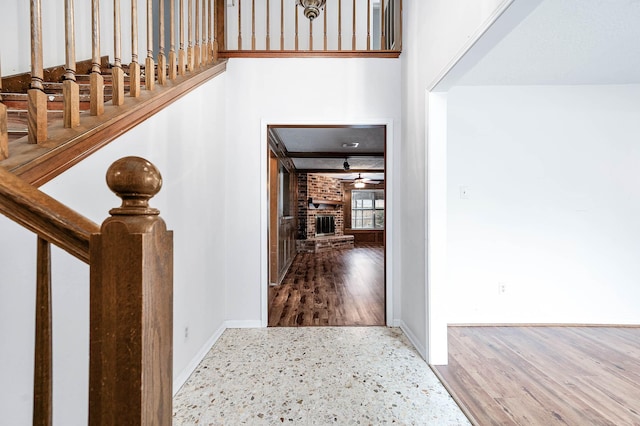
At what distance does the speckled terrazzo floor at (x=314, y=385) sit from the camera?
5.07 ft

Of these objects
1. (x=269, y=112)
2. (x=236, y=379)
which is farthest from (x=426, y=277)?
(x=269, y=112)

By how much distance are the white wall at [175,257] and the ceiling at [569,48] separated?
74.6 inches

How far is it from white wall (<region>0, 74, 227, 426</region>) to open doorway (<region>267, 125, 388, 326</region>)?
618 mm

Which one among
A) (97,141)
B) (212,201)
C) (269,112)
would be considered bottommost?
(212,201)

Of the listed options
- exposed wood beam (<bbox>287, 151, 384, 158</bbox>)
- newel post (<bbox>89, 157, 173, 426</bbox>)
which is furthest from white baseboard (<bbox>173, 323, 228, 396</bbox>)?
exposed wood beam (<bbox>287, 151, 384, 158</bbox>)

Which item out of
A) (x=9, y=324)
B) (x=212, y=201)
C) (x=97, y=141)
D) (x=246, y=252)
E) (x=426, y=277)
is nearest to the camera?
(x=9, y=324)

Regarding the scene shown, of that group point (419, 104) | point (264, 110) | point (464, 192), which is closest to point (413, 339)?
point (464, 192)

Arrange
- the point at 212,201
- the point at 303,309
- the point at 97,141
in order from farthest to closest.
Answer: the point at 303,309 < the point at 212,201 < the point at 97,141

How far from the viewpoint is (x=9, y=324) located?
879 mm

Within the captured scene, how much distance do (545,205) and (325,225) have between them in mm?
6491

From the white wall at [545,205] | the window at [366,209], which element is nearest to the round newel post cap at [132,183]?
the white wall at [545,205]

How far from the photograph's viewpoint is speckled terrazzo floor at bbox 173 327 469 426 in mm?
1544

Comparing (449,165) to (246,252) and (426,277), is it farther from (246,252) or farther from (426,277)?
(246,252)

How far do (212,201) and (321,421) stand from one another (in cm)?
172
